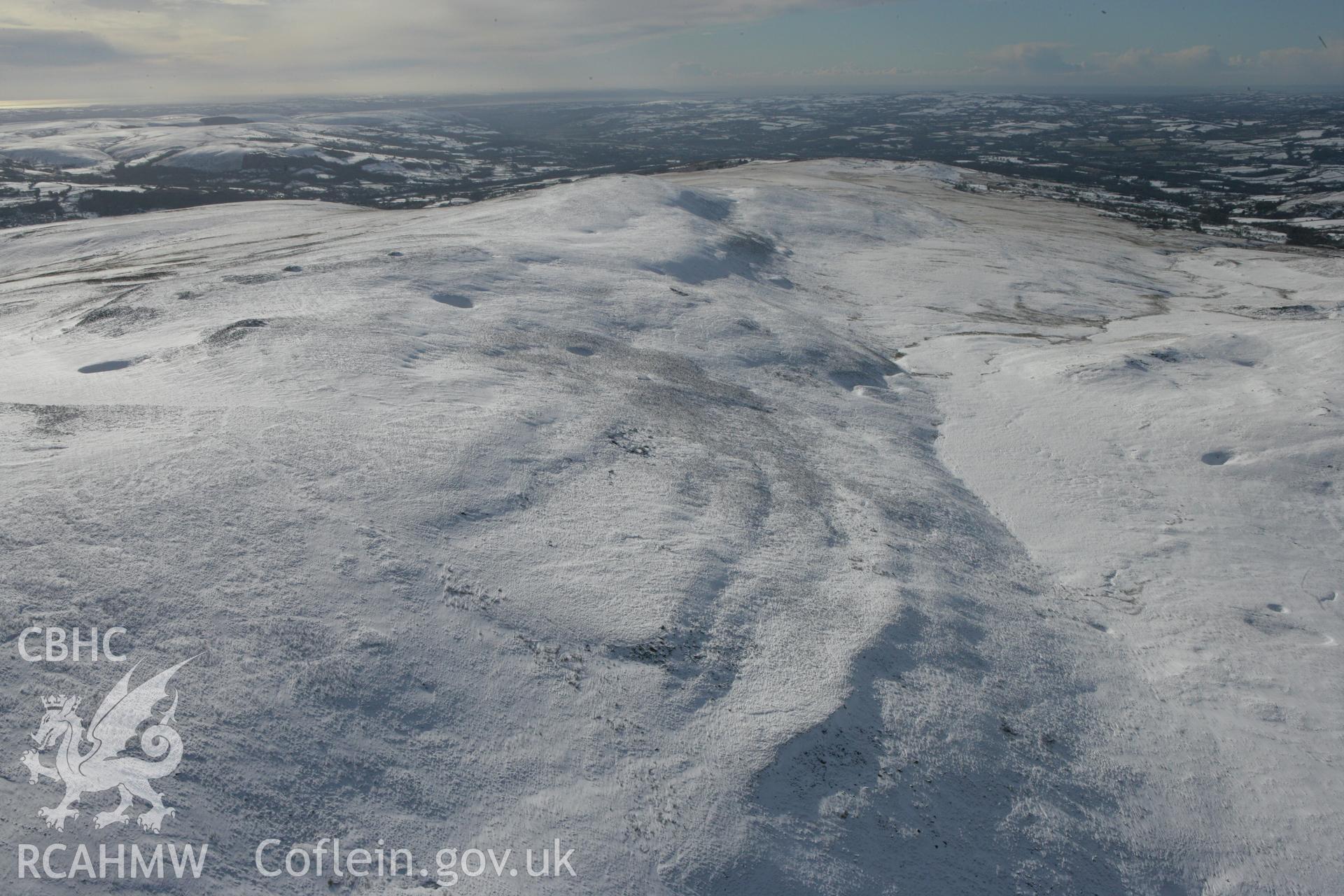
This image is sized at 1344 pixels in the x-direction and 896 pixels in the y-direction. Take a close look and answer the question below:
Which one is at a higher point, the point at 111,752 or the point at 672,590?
the point at 111,752

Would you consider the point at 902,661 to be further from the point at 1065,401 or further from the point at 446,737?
the point at 1065,401

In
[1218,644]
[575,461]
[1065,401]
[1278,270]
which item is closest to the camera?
[1218,644]

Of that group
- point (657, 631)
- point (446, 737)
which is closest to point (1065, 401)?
point (657, 631)

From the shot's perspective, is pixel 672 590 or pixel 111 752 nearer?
pixel 111 752

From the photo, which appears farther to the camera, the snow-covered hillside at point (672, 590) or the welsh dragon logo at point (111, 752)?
the snow-covered hillside at point (672, 590)

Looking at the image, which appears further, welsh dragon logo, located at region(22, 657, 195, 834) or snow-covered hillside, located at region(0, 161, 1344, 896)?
snow-covered hillside, located at region(0, 161, 1344, 896)
